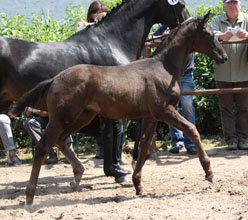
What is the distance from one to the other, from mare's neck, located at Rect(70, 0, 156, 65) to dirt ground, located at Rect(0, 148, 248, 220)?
155 centimetres

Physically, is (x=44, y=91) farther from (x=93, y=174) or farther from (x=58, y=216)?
(x=93, y=174)

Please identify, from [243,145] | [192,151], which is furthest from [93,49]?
[243,145]

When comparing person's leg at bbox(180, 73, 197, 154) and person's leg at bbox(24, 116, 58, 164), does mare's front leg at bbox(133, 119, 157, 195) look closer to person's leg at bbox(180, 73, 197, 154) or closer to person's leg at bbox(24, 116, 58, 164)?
person's leg at bbox(180, 73, 197, 154)

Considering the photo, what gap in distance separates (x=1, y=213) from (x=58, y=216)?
60 cm

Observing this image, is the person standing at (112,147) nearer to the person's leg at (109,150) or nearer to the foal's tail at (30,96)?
the person's leg at (109,150)

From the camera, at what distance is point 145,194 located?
497 cm

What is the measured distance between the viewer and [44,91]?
480 centimetres

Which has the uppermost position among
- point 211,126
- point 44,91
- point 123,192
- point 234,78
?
point 44,91

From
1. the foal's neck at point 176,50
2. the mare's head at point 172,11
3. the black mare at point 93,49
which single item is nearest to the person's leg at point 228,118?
the mare's head at point 172,11

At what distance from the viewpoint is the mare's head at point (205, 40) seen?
16.1 feet

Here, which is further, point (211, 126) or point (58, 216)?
point (211, 126)

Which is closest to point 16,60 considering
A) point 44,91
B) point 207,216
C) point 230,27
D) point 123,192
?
point 44,91

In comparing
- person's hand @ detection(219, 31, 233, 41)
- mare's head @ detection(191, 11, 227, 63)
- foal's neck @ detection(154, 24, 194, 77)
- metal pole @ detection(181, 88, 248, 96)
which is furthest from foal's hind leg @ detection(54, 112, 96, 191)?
person's hand @ detection(219, 31, 233, 41)

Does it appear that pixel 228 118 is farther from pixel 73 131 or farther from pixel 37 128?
pixel 73 131
